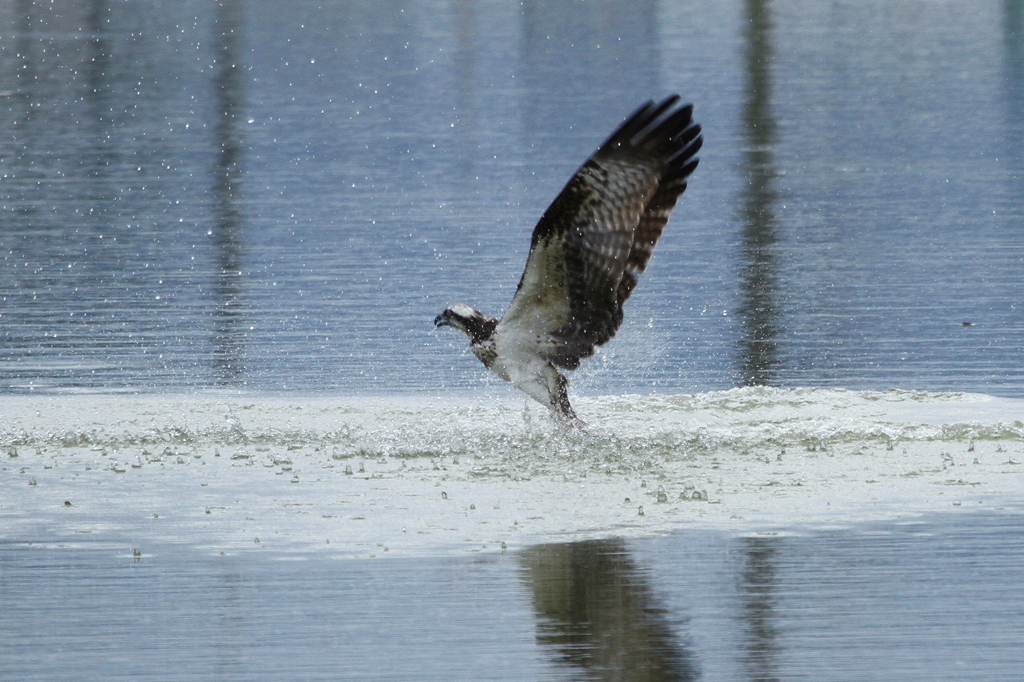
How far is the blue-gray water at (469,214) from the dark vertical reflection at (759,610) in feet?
12.6

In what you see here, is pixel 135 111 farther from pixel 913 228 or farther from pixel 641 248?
→ pixel 641 248

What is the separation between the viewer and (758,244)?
17406 mm

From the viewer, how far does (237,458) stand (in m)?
9.73

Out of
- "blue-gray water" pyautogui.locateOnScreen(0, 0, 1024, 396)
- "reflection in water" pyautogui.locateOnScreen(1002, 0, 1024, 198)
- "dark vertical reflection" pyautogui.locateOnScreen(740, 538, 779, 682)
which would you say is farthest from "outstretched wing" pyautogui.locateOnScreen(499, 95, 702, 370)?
"reflection in water" pyautogui.locateOnScreen(1002, 0, 1024, 198)

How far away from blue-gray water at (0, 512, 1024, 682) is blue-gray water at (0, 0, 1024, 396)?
3.84 meters

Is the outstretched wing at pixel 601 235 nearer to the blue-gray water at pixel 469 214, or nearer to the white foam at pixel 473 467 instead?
the white foam at pixel 473 467

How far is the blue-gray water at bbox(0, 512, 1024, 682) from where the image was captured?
6238 millimetres

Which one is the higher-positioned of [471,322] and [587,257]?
[587,257]

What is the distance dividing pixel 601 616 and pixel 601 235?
127 inches

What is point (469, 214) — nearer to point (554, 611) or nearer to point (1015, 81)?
point (554, 611)

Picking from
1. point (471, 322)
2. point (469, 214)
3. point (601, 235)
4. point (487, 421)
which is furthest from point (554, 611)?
point (469, 214)

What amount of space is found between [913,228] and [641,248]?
8.70 metres

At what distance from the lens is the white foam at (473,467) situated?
819cm

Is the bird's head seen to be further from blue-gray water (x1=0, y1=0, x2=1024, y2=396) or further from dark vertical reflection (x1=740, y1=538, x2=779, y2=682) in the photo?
dark vertical reflection (x1=740, y1=538, x2=779, y2=682)
